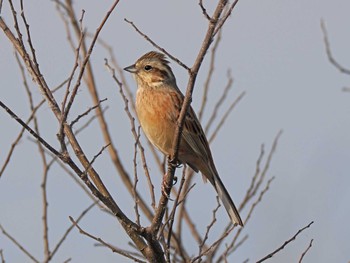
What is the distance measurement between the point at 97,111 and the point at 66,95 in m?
2.56

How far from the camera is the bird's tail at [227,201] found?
568 cm

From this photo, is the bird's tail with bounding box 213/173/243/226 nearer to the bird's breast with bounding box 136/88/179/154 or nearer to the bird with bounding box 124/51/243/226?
the bird with bounding box 124/51/243/226

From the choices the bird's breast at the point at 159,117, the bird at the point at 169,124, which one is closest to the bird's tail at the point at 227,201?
the bird at the point at 169,124

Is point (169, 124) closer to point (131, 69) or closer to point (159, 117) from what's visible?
point (159, 117)

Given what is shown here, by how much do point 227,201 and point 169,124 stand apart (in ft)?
2.36

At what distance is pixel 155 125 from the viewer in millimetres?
5684

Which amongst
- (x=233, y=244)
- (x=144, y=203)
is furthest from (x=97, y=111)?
(x=233, y=244)

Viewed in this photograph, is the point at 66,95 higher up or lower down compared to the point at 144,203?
lower down

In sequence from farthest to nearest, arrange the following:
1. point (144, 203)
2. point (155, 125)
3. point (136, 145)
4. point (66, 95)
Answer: point (144, 203) → point (155, 125) → point (136, 145) → point (66, 95)

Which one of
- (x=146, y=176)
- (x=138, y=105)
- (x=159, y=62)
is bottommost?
(x=146, y=176)

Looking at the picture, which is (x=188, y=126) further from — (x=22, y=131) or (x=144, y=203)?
(x=22, y=131)

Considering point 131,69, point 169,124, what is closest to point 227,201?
point 169,124

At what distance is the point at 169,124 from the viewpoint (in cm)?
566

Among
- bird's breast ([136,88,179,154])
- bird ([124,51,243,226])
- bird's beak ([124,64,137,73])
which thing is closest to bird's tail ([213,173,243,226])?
bird ([124,51,243,226])
